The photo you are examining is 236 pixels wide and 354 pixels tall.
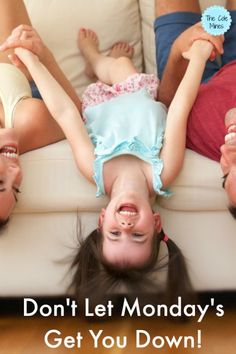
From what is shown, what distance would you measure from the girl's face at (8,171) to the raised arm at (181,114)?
374mm

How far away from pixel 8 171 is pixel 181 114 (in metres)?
0.48

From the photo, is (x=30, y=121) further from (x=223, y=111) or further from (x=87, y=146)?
(x=223, y=111)

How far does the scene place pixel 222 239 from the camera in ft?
4.70

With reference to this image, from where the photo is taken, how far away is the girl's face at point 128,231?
1310 mm

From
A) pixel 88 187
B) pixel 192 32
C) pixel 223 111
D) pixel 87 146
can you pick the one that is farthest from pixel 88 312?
pixel 192 32

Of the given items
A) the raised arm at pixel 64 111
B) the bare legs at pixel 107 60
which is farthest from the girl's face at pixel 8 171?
the bare legs at pixel 107 60

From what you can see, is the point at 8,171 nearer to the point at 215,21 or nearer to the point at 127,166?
the point at 127,166

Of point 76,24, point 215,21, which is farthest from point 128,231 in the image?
point 76,24

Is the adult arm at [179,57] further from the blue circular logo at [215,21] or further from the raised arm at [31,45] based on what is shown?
the raised arm at [31,45]

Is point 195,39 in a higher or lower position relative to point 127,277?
higher

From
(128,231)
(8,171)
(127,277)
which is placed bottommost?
(127,277)

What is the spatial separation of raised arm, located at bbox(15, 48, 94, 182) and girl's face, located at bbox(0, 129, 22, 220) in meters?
0.14

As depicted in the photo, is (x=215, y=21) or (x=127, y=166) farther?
(x=215, y=21)

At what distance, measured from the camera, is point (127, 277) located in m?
1.33
